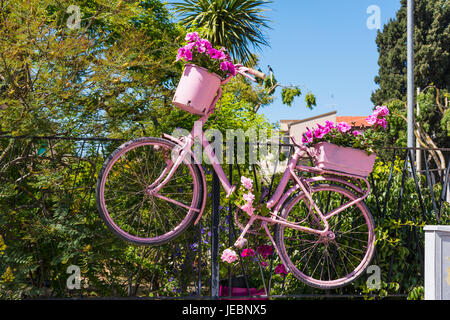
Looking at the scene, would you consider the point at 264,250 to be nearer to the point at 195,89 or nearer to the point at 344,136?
the point at 344,136

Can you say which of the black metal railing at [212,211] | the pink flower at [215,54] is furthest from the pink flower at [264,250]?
the pink flower at [215,54]

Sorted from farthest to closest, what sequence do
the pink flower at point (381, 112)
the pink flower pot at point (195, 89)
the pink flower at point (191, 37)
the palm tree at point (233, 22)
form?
the palm tree at point (233, 22), the pink flower at point (381, 112), the pink flower at point (191, 37), the pink flower pot at point (195, 89)

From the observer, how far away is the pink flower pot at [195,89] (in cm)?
247

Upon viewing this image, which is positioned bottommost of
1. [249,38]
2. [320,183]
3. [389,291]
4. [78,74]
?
[389,291]

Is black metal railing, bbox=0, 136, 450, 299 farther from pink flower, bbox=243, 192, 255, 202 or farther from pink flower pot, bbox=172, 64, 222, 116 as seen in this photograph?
pink flower pot, bbox=172, 64, 222, 116

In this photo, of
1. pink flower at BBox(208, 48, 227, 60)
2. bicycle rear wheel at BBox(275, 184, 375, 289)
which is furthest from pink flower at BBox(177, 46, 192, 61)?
bicycle rear wheel at BBox(275, 184, 375, 289)

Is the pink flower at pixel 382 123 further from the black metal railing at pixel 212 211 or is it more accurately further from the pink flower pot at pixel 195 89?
the pink flower pot at pixel 195 89

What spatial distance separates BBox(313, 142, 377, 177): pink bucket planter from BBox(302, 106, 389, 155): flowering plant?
3 centimetres

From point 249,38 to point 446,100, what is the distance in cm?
1273

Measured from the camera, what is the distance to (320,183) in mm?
2896

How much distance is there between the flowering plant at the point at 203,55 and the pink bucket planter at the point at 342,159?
857 mm

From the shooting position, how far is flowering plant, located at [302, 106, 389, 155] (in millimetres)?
2783
